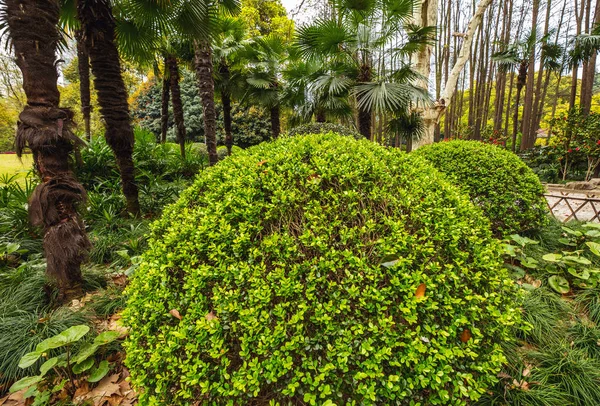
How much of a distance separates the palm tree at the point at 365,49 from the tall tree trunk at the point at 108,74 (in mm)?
3944

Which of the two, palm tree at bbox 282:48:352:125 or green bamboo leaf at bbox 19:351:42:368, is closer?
green bamboo leaf at bbox 19:351:42:368

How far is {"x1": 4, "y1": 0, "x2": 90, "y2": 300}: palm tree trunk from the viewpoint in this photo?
7.47 feet

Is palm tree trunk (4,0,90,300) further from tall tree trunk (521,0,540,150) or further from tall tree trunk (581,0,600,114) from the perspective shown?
tall tree trunk (581,0,600,114)

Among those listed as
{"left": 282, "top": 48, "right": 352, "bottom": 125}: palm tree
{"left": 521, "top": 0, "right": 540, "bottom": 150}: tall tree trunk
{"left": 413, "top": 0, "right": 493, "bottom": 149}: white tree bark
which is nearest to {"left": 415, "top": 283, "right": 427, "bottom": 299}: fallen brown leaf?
A: {"left": 282, "top": 48, "right": 352, "bottom": 125}: palm tree

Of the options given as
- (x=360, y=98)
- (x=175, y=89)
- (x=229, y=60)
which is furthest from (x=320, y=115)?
(x=175, y=89)

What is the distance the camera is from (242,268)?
3.93 feet

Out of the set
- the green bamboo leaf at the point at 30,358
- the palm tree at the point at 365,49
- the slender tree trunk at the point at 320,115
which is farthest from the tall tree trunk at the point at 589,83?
the green bamboo leaf at the point at 30,358

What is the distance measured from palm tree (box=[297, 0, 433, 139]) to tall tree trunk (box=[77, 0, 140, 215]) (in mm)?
3944

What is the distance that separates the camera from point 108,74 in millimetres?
4168

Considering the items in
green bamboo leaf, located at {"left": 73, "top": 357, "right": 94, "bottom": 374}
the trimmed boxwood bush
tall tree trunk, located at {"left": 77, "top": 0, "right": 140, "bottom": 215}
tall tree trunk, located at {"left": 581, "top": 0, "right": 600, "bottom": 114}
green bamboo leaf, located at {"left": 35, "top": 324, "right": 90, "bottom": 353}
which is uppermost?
tall tree trunk, located at {"left": 581, "top": 0, "right": 600, "bottom": 114}

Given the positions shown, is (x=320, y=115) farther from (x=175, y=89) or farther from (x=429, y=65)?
(x=175, y=89)

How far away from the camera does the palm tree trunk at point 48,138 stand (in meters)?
2.28

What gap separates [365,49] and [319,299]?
6.35 meters

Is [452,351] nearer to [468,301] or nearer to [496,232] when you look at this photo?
[468,301]
